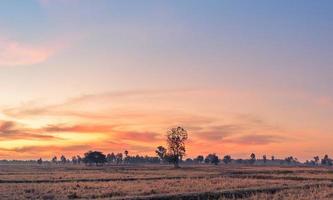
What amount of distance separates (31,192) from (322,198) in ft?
81.3

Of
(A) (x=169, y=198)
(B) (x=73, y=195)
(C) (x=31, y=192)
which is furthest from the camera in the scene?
(C) (x=31, y=192)

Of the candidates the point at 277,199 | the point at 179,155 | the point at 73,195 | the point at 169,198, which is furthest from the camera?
the point at 179,155

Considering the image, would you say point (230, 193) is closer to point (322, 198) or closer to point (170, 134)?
point (322, 198)

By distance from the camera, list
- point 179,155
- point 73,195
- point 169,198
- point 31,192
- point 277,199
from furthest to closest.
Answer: point 179,155 < point 31,192 < point 73,195 < point 169,198 < point 277,199

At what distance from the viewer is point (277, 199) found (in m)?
37.8

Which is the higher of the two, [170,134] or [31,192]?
[170,134]

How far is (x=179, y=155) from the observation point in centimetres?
17538

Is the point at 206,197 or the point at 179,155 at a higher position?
the point at 179,155

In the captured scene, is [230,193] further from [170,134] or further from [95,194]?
[170,134]

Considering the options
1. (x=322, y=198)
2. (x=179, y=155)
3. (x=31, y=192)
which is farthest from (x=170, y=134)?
(x=322, y=198)

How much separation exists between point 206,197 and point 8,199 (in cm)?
1434

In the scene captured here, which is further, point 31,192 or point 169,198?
point 31,192

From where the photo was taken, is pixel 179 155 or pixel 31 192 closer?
pixel 31 192

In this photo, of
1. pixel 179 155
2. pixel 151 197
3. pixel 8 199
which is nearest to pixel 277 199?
pixel 151 197
